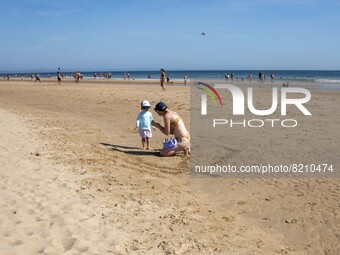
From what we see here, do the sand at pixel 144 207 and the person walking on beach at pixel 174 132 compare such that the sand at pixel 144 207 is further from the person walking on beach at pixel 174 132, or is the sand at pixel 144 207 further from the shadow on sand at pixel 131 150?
the person walking on beach at pixel 174 132

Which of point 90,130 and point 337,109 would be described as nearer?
point 90,130

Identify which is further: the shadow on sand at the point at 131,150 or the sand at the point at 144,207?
the shadow on sand at the point at 131,150

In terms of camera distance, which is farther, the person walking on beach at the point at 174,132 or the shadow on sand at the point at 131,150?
the shadow on sand at the point at 131,150

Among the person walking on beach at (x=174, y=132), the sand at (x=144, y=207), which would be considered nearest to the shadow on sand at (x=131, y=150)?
the sand at (x=144, y=207)

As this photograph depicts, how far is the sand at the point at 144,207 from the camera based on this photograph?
4832mm

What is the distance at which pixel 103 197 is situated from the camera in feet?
20.6

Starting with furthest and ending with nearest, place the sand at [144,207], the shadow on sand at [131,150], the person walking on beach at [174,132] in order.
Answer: the shadow on sand at [131,150]
the person walking on beach at [174,132]
the sand at [144,207]

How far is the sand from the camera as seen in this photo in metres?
4.83

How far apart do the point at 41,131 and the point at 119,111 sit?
668 cm

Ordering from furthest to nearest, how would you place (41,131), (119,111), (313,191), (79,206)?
(119,111), (41,131), (313,191), (79,206)

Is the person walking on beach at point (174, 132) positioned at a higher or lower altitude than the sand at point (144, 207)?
higher

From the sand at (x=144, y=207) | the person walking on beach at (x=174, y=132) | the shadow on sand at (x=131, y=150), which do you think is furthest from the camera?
the shadow on sand at (x=131, y=150)

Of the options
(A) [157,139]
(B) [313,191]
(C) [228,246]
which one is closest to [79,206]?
(C) [228,246]

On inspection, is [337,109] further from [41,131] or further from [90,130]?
[41,131]
